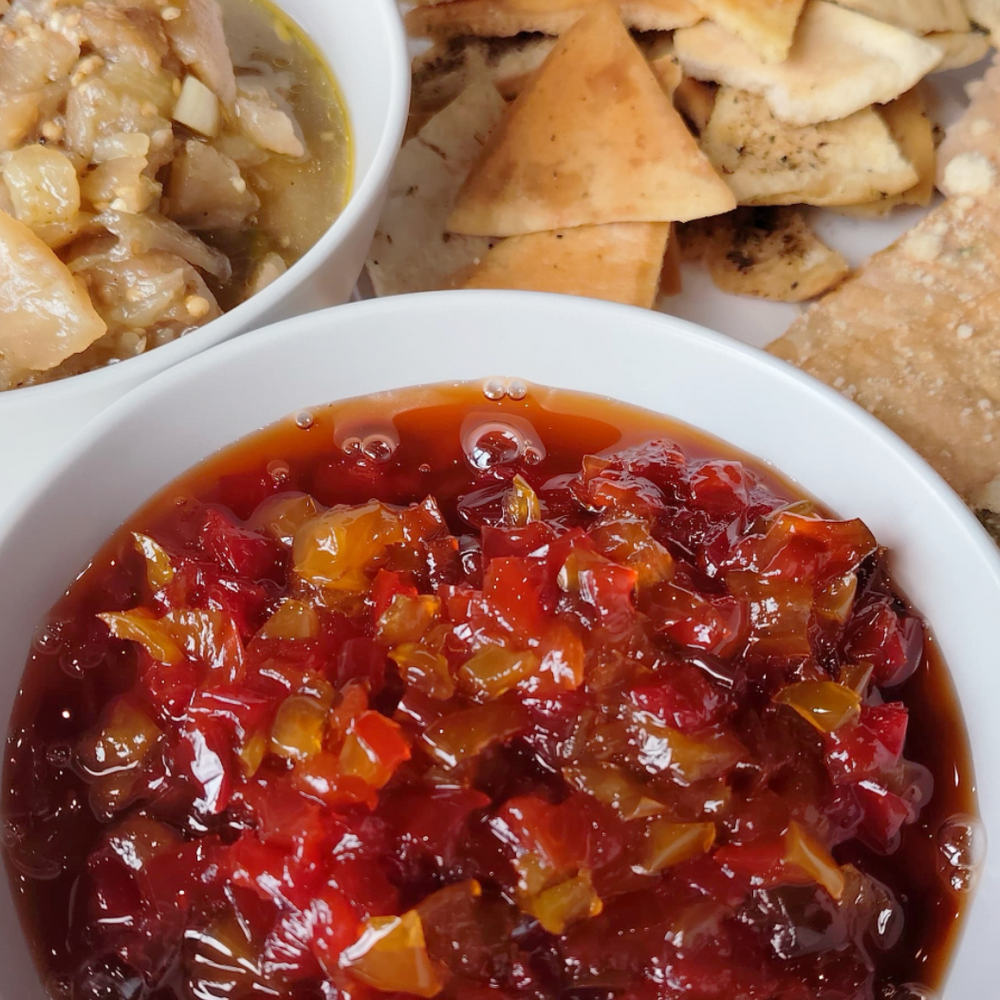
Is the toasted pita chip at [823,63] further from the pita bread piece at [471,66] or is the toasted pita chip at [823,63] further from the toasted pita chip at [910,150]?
the pita bread piece at [471,66]

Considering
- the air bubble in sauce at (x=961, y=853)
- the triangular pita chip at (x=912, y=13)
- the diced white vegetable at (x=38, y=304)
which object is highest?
the triangular pita chip at (x=912, y=13)

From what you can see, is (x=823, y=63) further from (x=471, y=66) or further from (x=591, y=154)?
(x=471, y=66)

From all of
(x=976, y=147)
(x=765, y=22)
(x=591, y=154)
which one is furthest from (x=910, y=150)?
(x=591, y=154)

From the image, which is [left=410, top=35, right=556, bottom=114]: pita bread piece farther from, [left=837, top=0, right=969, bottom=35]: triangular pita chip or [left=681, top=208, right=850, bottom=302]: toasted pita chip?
[left=837, top=0, right=969, bottom=35]: triangular pita chip

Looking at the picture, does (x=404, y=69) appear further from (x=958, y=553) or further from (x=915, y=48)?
(x=958, y=553)

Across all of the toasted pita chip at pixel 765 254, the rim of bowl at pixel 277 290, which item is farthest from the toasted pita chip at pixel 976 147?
the rim of bowl at pixel 277 290

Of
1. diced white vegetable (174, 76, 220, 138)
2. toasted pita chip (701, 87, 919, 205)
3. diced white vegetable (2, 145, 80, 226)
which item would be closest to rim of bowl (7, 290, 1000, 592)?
diced white vegetable (2, 145, 80, 226)
